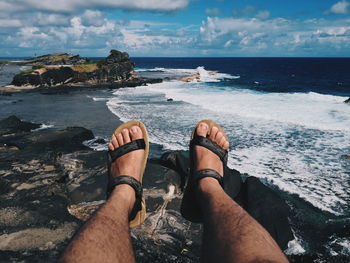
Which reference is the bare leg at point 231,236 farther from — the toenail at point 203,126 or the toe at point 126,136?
the toe at point 126,136

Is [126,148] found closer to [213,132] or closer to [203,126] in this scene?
[203,126]

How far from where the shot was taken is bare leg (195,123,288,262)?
150 centimetres

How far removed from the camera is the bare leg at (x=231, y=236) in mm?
1501

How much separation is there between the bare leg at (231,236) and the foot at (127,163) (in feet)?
2.42

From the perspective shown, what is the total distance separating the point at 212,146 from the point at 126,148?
1.15m

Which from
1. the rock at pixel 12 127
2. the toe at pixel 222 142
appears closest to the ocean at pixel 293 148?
the rock at pixel 12 127

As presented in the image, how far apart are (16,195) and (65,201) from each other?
73 centimetres

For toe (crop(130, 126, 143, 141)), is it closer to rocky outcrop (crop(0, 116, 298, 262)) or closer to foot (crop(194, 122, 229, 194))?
Answer: foot (crop(194, 122, 229, 194))

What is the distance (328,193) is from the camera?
225 inches

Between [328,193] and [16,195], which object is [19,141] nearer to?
[16,195]

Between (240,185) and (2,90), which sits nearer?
A: (240,185)

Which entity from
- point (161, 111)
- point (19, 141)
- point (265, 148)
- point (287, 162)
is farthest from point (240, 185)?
point (161, 111)

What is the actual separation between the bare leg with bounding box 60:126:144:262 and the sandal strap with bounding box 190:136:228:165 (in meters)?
1.23

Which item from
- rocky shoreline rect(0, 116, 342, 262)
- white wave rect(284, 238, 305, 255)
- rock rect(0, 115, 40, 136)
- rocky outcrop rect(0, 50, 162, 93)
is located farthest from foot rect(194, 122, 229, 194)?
rocky outcrop rect(0, 50, 162, 93)
